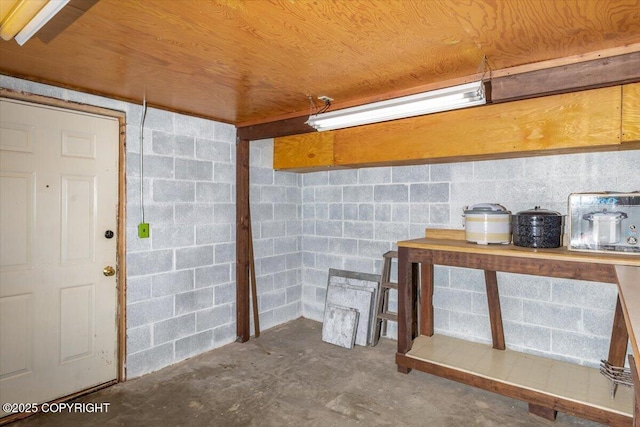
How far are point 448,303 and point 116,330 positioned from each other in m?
2.84

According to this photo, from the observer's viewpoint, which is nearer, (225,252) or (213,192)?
(213,192)

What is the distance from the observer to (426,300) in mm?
3408

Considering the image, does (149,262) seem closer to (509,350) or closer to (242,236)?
(242,236)

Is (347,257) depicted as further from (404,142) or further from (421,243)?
(404,142)

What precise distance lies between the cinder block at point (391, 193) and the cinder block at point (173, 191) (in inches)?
71.6

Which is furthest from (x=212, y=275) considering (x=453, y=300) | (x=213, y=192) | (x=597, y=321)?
(x=597, y=321)

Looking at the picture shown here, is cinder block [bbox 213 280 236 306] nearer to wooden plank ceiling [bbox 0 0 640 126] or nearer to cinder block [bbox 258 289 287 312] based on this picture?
cinder block [bbox 258 289 287 312]

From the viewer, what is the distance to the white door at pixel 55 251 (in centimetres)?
235

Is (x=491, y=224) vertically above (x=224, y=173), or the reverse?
(x=224, y=173)

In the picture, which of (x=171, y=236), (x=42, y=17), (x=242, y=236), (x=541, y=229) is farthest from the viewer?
(x=242, y=236)

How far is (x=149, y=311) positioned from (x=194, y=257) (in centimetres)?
58

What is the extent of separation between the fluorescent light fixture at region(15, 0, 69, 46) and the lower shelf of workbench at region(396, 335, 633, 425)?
117 inches

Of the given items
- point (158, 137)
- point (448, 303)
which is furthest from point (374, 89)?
point (448, 303)

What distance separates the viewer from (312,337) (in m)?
3.83
